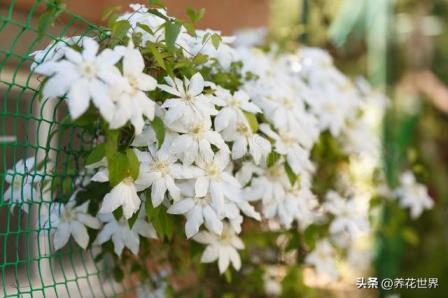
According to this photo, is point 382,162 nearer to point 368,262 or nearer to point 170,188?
point 368,262

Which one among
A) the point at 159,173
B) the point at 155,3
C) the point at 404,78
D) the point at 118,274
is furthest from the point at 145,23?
the point at 404,78

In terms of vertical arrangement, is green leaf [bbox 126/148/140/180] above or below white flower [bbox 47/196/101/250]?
above

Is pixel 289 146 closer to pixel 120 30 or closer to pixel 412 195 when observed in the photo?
pixel 120 30

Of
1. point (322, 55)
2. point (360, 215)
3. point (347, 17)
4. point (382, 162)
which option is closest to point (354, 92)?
point (322, 55)

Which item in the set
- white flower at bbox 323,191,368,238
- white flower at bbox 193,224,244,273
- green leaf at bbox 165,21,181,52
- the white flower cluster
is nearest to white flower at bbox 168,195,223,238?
the white flower cluster

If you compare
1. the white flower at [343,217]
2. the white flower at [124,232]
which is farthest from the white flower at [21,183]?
the white flower at [343,217]

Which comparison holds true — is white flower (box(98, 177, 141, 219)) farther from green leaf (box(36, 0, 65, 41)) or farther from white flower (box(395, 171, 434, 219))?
white flower (box(395, 171, 434, 219))
